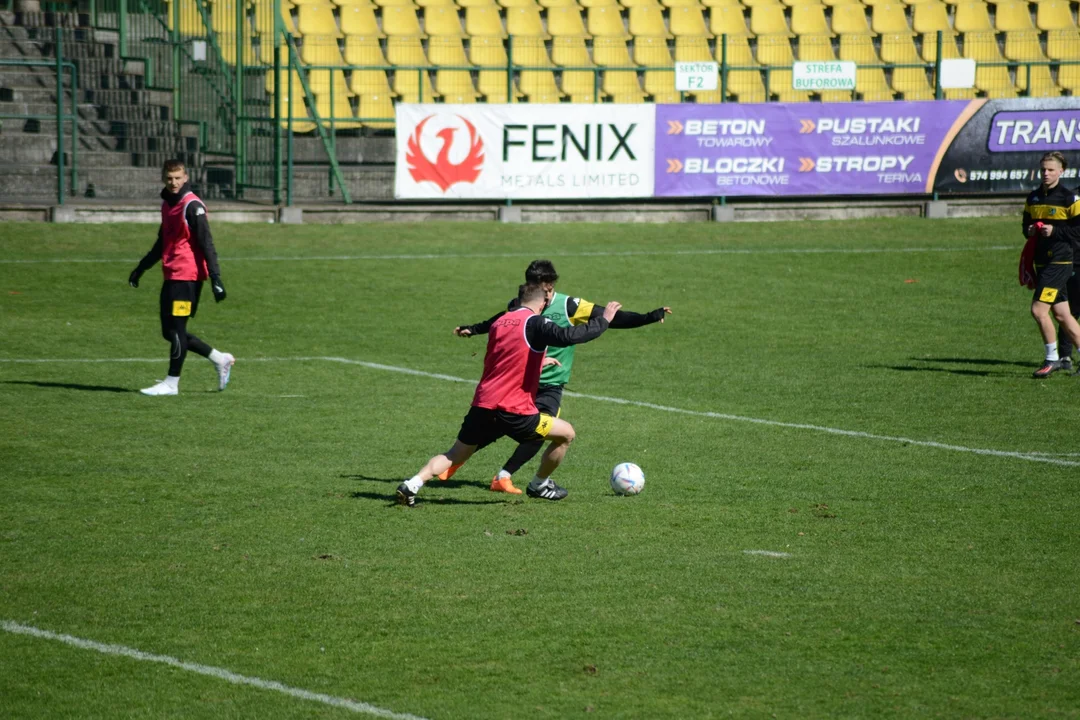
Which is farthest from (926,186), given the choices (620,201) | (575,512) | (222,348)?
(575,512)

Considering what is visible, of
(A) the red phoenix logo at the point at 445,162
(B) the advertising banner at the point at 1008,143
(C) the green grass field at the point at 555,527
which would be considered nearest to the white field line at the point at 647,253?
(A) the red phoenix logo at the point at 445,162

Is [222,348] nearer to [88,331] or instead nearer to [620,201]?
[88,331]

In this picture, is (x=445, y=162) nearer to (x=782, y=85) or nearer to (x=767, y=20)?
(x=782, y=85)

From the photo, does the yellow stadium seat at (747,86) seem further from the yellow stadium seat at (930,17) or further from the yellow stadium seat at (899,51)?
the yellow stadium seat at (930,17)

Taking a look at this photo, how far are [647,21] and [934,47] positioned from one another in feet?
22.2

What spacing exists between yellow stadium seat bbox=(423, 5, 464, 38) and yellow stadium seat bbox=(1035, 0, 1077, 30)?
14529mm

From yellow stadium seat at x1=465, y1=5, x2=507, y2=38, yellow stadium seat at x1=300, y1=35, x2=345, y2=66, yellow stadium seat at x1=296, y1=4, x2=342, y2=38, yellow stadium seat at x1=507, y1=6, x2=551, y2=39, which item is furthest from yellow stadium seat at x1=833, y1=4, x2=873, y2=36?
yellow stadium seat at x1=300, y1=35, x2=345, y2=66

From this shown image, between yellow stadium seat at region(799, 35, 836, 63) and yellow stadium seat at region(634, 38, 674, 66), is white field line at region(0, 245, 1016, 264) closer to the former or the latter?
yellow stadium seat at region(634, 38, 674, 66)

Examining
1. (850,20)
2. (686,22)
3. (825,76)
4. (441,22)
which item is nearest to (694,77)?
(825,76)

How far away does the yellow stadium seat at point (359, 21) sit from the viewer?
29.9 meters

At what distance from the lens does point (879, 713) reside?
564 cm

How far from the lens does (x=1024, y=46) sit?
3284 cm

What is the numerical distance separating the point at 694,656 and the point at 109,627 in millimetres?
2776

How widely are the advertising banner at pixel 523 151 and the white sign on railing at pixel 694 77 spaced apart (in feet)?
3.48
